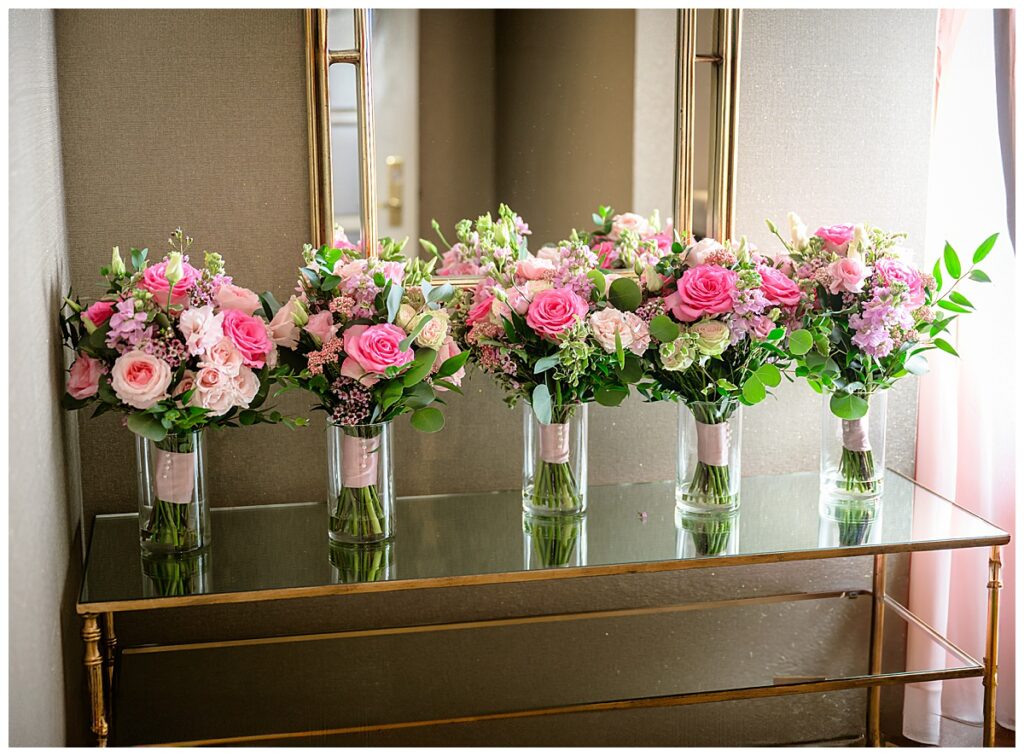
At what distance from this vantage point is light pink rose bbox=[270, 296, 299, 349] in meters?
1.80

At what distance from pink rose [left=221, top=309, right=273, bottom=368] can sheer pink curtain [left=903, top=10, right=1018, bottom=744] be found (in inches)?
60.2

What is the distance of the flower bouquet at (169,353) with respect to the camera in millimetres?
1676

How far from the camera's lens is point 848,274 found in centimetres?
193

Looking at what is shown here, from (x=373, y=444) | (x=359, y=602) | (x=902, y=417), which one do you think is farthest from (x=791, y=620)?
(x=373, y=444)

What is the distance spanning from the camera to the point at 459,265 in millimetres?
2111

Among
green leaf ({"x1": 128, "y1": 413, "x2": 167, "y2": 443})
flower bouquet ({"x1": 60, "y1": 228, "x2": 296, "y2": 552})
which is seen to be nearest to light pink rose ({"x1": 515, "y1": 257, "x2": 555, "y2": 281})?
flower bouquet ({"x1": 60, "y1": 228, "x2": 296, "y2": 552})

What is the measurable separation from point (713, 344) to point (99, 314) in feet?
3.42

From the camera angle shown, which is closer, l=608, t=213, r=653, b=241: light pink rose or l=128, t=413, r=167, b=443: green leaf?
l=128, t=413, r=167, b=443: green leaf

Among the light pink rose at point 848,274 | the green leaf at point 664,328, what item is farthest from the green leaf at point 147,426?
the light pink rose at point 848,274

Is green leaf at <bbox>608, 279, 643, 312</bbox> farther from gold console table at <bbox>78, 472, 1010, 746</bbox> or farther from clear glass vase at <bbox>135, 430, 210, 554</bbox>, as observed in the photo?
clear glass vase at <bbox>135, 430, 210, 554</bbox>

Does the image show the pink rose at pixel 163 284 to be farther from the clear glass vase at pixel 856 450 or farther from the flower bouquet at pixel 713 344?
the clear glass vase at pixel 856 450

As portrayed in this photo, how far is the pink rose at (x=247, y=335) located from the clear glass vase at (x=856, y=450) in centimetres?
113

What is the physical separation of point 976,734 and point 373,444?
1.70 m

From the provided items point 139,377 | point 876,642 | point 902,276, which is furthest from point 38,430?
point 876,642
